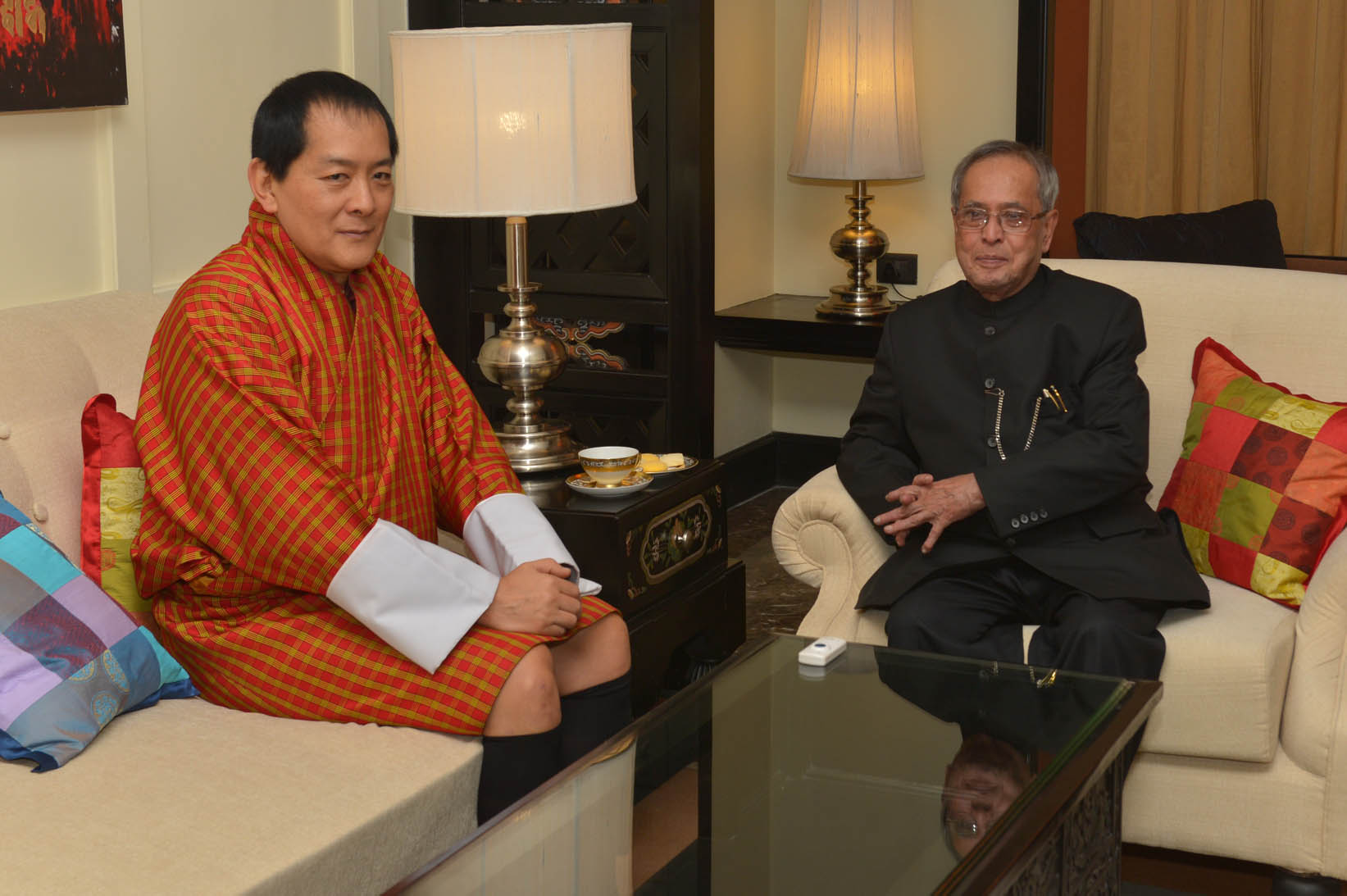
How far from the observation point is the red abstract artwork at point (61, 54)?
2.52 meters

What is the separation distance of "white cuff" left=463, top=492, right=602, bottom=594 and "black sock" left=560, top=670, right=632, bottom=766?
0.54 ft

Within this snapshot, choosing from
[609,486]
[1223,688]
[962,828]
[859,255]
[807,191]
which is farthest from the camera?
[807,191]

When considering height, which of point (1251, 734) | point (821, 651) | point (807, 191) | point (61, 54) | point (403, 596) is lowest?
point (1251, 734)

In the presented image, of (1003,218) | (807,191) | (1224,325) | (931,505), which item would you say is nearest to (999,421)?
(931,505)

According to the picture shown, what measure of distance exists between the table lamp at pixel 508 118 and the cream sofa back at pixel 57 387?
1.75 feet

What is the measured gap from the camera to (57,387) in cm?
218

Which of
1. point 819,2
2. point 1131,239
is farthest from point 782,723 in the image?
point 819,2

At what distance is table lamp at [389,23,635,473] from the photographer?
2.48 m

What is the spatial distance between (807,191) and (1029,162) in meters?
2.22

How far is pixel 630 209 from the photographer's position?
163 inches

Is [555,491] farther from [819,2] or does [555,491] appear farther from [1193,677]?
[819,2]

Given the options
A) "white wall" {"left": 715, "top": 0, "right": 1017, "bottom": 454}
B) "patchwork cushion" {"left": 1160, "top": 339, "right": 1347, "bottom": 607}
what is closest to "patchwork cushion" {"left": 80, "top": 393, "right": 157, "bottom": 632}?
"patchwork cushion" {"left": 1160, "top": 339, "right": 1347, "bottom": 607}

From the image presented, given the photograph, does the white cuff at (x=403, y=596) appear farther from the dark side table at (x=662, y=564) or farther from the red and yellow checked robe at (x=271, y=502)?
the dark side table at (x=662, y=564)

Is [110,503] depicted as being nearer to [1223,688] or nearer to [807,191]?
[1223,688]
